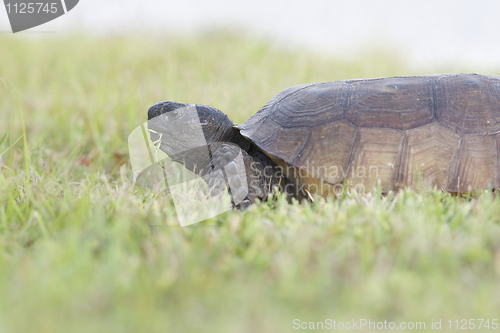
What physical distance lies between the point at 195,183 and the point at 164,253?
112 cm

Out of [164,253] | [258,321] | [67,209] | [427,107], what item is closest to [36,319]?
[164,253]

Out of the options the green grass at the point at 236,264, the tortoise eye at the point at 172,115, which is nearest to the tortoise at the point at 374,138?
the tortoise eye at the point at 172,115

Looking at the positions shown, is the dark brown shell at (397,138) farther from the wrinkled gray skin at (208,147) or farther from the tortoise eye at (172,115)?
the tortoise eye at (172,115)

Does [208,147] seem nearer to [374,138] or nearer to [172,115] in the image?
[172,115]

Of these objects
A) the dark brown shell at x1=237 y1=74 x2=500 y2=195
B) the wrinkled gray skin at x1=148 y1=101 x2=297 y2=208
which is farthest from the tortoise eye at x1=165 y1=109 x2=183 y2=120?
the dark brown shell at x1=237 y1=74 x2=500 y2=195

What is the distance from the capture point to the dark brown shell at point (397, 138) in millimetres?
2195

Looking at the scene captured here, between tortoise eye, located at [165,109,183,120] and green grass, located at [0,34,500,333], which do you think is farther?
tortoise eye, located at [165,109,183,120]

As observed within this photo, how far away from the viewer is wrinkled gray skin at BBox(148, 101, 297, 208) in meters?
2.32

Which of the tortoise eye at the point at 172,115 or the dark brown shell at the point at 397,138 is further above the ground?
the tortoise eye at the point at 172,115

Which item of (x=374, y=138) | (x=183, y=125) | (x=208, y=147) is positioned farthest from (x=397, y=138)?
(x=183, y=125)

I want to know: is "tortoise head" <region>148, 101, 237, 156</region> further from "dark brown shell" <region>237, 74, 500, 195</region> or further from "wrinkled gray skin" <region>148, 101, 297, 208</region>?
"dark brown shell" <region>237, 74, 500, 195</region>

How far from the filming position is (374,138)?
2.22m

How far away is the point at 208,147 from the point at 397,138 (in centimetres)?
116

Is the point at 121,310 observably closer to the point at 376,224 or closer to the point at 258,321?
the point at 258,321
